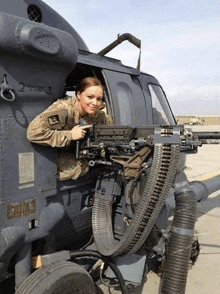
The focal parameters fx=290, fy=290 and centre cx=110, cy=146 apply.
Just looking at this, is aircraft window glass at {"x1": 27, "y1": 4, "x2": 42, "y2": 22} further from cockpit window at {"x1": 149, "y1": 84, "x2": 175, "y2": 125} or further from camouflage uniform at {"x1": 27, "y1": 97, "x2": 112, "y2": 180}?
cockpit window at {"x1": 149, "y1": 84, "x2": 175, "y2": 125}

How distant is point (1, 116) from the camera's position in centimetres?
296

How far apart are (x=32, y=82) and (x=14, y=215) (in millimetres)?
1453

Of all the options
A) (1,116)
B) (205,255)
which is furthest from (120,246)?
(205,255)

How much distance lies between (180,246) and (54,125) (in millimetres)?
2336

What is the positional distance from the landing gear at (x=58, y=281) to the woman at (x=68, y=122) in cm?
105

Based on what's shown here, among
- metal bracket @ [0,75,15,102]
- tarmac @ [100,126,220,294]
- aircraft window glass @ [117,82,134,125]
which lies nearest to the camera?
metal bracket @ [0,75,15,102]

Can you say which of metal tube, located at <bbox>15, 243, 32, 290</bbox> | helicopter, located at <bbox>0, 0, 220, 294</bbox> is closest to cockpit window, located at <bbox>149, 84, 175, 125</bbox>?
helicopter, located at <bbox>0, 0, 220, 294</bbox>

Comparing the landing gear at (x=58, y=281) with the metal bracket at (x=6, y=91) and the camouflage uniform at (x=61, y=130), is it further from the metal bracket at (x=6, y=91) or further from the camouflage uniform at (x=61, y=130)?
the metal bracket at (x=6, y=91)

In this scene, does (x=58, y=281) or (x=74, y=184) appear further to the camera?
(x=74, y=184)

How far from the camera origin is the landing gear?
2.95m

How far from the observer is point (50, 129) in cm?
329

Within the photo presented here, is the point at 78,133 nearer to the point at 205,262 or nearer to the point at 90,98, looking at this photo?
the point at 90,98

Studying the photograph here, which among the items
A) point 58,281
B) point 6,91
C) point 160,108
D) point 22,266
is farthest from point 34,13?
point 58,281

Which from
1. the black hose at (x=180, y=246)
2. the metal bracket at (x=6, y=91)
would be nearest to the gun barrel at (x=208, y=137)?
the black hose at (x=180, y=246)
